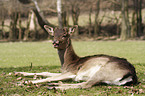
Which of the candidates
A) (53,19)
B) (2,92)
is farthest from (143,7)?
(2,92)

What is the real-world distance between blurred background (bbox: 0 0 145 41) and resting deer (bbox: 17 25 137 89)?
944 inches

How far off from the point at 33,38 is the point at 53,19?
7.80 m

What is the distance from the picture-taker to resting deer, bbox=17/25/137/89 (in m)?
6.64

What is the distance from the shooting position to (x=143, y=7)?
4262cm

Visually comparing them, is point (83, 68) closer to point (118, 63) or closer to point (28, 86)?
point (118, 63)

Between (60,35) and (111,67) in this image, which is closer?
(111,67)

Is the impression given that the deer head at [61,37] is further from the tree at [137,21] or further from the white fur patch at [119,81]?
the tree at [137,21]

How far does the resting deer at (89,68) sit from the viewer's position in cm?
664

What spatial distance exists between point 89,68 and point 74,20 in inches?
1179

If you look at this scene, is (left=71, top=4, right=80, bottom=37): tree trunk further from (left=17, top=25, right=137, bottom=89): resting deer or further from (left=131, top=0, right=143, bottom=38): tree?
(left=17, top=25, right=137, bottom=89): resting deer

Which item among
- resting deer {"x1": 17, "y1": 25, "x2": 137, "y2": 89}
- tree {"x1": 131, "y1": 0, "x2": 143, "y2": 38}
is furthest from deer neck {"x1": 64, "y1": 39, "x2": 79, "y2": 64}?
tree {"x1": 131, "y1": 0, "x2": 143, "y2": 38}

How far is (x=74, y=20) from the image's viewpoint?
36750 mm

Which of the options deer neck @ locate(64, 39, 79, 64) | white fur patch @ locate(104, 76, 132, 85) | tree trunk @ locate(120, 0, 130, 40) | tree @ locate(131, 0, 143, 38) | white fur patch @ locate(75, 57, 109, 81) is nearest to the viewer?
white fur patch @ locate(104, 76, 132, 85)

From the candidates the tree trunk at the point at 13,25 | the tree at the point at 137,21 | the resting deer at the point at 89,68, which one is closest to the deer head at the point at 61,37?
the resting deer at the point at 89,68
